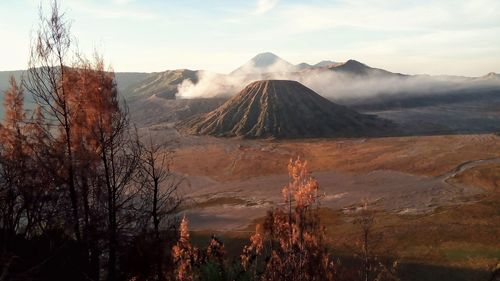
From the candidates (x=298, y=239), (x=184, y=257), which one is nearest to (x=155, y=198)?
(x=184, y=257)

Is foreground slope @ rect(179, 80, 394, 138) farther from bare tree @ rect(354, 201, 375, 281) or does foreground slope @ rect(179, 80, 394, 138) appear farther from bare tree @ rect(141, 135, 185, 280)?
bare tree @ rect(141, 135, 185, 280)

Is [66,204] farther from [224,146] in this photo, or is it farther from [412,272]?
[224,146]

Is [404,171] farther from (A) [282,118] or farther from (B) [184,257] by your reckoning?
(B) [184,257]

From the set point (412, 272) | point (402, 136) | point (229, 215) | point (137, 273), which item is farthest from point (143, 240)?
point (402, 136)

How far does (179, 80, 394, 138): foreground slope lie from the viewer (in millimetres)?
123625

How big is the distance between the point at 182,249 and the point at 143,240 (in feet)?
5.38

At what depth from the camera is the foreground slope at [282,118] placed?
124 metres

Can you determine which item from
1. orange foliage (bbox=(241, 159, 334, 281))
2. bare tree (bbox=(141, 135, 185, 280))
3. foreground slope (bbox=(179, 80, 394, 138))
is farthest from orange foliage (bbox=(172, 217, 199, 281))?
foreground slope (bbox=(179, 80, 394, 138))

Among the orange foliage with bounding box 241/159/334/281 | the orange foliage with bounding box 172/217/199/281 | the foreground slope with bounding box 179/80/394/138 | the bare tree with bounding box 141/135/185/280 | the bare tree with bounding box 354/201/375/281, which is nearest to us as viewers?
the orange foliage with bounding box 241/159/334/281

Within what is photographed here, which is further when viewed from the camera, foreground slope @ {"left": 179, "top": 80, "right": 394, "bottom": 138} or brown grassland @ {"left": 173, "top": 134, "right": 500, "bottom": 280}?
foreground slope @ {"left": 179, "top": 80, "right": 394, "bottom": 138}

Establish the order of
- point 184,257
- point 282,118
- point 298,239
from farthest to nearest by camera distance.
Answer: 1. point 282,118
2. point 184,257
3. point 298,239

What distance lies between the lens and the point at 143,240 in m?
16.2

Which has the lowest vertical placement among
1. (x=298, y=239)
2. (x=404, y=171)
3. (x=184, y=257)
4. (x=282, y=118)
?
(x=404, y=171)

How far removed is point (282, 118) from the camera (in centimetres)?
13000
